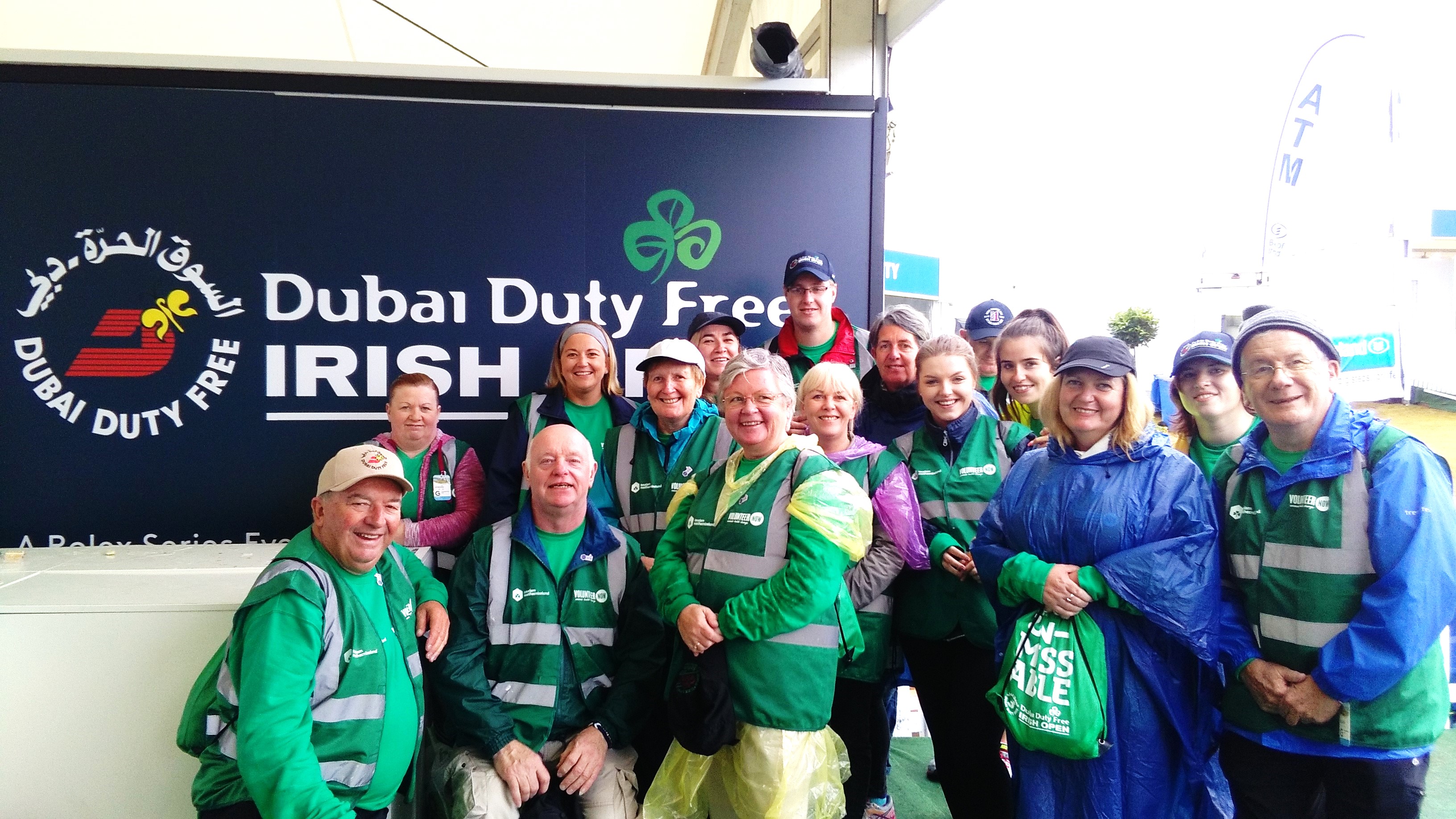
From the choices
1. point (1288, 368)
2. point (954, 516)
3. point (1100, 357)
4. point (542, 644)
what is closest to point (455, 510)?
point (542, 644)

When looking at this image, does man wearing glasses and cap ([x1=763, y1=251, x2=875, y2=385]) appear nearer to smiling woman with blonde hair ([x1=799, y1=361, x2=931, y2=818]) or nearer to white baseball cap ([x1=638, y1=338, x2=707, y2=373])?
white baseball cap ([x1=638, y1=338, x2=707, y2=373])

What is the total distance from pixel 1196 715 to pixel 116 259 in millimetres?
4331

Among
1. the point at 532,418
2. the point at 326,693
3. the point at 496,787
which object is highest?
the point at 532,418

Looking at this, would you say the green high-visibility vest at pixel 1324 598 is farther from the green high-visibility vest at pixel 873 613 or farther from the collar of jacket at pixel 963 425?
the green high-visibility vest at pixel 873 613

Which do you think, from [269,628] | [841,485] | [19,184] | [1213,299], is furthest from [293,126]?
[1213,299]

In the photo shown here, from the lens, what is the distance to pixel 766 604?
202 cm

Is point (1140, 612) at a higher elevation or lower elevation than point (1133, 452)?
lower

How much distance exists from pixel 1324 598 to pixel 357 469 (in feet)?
7.06

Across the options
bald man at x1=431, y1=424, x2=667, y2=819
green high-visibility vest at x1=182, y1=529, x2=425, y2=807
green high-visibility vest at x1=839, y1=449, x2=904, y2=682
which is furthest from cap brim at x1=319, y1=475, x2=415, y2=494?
green high-visibility vest at x1=839, y1=449, x2=904, y2=682

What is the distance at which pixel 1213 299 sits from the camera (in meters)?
4.42

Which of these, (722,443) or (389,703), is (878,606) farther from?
(389,703)

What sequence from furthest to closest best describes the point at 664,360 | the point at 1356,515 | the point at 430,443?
the point at 430,443, the point at 664,360, the point at 1356,515

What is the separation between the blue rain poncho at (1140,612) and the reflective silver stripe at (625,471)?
3.97 feet

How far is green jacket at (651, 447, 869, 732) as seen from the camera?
79.9 inches
